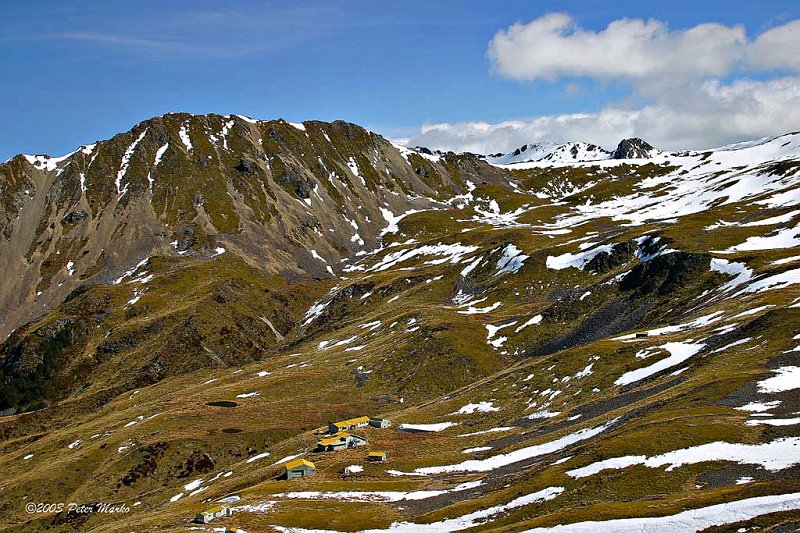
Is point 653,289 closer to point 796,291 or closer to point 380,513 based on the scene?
point 796,291

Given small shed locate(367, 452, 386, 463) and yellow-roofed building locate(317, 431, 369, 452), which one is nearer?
small shed locate(367, 452, 386, 463)

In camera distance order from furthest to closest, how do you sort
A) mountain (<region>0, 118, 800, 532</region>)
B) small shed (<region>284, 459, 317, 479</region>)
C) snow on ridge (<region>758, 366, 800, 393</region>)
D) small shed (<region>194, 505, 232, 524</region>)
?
small shed (<region>284, 459, 317, 479</region>), small shed (<region>194, 505, 232, 524</region>), snow on ridge (<region>758, 366, 800, 393</region>), mountain (<region>0, 118, 800, 532</region>)

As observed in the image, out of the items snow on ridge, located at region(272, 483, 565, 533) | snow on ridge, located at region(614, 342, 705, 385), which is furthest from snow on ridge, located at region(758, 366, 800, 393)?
snow on ridge, located at region(272, 483, 565, 533)

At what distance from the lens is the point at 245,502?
79438mm

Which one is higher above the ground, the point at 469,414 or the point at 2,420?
the point at 2,420

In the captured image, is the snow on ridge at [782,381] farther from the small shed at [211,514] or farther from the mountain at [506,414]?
the small shed at [211,514]

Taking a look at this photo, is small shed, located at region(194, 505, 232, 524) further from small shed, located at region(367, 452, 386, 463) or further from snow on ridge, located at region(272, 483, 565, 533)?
small shed, located at region(367, 452, 386, 463)

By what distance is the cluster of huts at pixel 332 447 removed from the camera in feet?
243

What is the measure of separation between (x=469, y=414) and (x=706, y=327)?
41.2 meters

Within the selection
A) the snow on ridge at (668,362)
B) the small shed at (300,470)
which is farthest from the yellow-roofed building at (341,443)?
the snow on ridge at (668,362)

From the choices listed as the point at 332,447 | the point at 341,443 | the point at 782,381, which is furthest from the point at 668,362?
the point at 332,447

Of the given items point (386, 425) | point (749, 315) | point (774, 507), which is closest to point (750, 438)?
point (774, 507)

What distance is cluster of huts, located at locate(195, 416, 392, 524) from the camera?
74.1 m

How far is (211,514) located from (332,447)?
1285 inches
